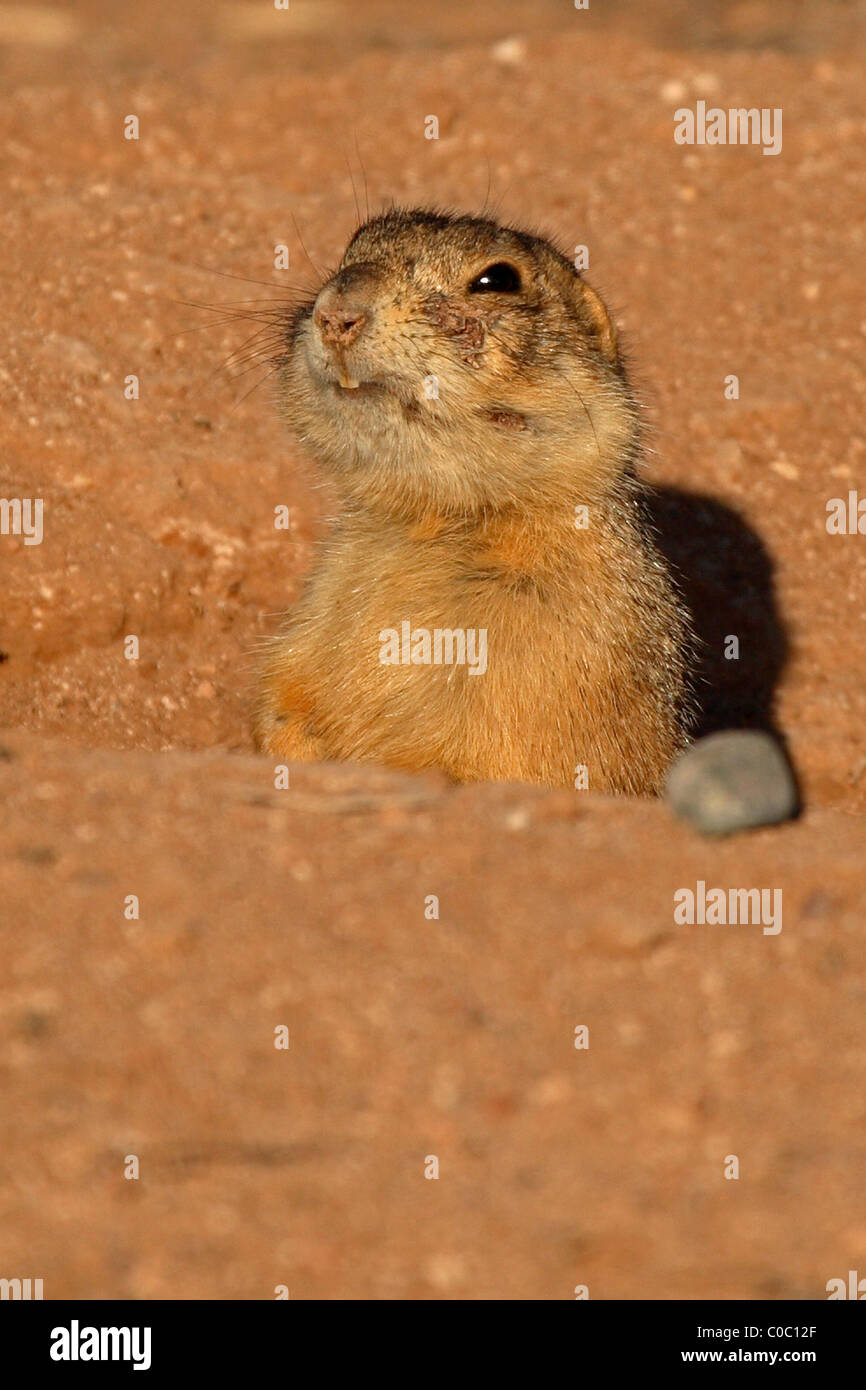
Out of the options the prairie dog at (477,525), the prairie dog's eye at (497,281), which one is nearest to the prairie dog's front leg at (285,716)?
the prairie dog at (477,525)

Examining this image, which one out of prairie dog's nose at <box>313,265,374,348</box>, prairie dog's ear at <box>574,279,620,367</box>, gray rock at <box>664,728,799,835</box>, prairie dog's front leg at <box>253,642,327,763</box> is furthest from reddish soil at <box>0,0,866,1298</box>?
prairie dog's ear at <box>574,279,620,367</box>

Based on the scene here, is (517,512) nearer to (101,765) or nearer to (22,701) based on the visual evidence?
(101,765)

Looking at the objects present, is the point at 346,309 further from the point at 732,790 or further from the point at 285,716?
the point at 732,790

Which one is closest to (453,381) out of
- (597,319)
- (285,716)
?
(597,319)

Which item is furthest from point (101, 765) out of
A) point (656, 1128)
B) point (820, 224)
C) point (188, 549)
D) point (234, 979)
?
point (820, 224)

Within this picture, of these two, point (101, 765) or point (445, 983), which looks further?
point (101, 765)

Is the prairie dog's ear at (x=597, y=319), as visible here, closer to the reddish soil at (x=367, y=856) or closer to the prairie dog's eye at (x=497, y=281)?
the prairie dog's eye at (x=497, y=281)
